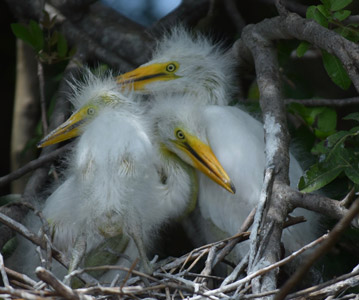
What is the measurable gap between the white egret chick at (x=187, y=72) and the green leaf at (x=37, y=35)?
432 millimetres

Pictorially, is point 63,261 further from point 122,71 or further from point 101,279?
point 122,71

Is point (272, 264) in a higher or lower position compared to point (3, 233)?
lower

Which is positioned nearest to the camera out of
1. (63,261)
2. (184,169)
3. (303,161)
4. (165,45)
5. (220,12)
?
(63,261)

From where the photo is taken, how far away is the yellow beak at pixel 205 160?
2.05 meters

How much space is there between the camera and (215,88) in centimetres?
257

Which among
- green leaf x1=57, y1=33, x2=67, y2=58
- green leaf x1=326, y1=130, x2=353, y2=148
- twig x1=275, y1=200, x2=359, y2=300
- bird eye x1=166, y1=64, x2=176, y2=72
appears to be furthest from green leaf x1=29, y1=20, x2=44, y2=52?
twig x1=275, y1=200, x2=359, y2=300

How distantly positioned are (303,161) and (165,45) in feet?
2.60

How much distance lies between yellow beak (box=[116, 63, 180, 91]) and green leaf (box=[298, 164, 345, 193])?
3.23 feet

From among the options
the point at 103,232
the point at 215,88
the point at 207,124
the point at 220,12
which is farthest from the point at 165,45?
the point at 103,232

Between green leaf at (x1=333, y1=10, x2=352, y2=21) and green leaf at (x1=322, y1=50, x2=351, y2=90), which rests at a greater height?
green leaf at (x1=333, y1=10, x2=352, y2=21)

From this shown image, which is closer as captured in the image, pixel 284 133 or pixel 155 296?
pixel 155 296

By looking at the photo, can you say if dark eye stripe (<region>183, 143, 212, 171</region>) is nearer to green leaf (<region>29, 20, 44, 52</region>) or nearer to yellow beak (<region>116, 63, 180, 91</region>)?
yellow beak (<region>116, 63, 180, 91</region>)

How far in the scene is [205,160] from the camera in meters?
2.14

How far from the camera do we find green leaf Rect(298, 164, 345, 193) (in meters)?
1.76
